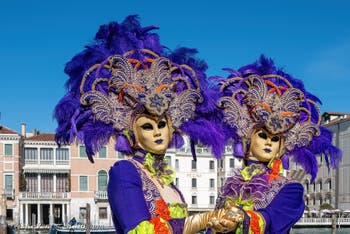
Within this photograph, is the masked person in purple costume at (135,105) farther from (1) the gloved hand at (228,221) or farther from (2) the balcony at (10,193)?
(2) the balcony at (10,193)

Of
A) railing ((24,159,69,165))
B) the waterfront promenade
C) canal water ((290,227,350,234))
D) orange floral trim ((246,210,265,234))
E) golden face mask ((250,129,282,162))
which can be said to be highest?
golden face mask ((250,129,282,162))

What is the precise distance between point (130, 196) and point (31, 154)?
1175 inches

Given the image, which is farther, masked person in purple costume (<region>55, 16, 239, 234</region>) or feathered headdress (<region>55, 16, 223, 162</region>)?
feathered headdress (<region>55, 16, 223, 162</region>)

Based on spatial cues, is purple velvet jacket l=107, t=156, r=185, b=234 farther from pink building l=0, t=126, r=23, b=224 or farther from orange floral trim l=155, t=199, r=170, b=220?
pink building l=0, t=126, r=23, b=224

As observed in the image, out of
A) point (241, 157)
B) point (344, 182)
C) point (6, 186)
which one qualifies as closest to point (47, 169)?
point (6, 186)

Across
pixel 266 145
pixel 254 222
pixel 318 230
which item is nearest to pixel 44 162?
pixel 318 230

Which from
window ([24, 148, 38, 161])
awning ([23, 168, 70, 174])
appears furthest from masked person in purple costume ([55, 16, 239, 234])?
window ([24, 148, 38, 161])

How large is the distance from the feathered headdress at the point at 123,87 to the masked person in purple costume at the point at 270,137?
415 millimetres

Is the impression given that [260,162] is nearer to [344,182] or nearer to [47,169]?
[47,169]

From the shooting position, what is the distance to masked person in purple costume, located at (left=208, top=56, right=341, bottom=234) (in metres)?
3.93

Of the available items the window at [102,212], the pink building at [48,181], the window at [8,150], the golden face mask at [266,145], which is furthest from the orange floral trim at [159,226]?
the window at [8,150]

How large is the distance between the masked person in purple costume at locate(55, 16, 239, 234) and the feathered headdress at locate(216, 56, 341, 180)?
37cm

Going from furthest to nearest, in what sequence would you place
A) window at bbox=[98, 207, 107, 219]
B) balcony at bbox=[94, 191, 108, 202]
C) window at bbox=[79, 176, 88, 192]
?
window at bbox=[79, 176, 88, 192], window at bbox=[98, 207, 107, 219], balcony at bbox=[94, 191, 108, 202]

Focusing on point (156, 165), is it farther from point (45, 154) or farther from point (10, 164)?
point (45, 154)
